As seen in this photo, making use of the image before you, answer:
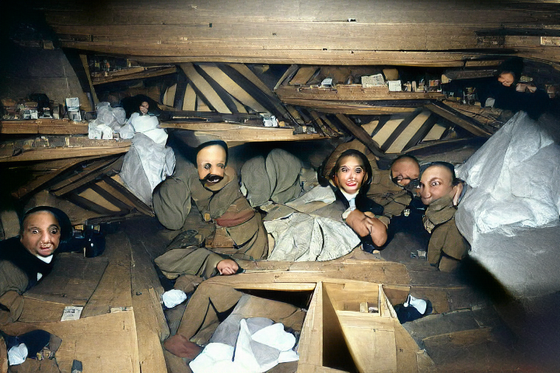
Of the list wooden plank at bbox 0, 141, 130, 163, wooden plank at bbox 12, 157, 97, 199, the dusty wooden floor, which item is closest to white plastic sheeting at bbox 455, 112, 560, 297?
the dusty wooden floor

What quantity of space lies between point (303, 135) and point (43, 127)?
4.99 feet

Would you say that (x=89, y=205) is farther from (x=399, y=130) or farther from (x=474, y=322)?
(x=474, y=322)

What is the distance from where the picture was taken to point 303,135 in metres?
2.39

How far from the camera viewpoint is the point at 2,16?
1937mm

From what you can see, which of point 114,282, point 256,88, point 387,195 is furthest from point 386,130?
point 114,282

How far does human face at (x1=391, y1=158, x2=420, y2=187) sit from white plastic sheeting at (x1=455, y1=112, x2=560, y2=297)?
39cm

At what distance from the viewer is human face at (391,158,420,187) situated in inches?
97.6

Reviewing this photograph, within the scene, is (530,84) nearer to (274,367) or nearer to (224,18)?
(224,18)

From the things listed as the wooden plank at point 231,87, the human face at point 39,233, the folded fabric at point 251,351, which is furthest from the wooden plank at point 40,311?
the wooden plank at point 231,87

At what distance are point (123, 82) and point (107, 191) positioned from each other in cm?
77

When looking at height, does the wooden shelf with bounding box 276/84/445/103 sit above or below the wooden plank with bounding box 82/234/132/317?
above

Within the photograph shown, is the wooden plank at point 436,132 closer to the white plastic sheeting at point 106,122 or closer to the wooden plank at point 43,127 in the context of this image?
the white plastic sheeting at point 106,122

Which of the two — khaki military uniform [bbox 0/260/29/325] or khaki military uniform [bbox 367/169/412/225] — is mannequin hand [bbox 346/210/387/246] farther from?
khaki military uniform [bbox 0/260/29/325]

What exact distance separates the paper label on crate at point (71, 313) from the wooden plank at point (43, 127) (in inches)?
40.8
